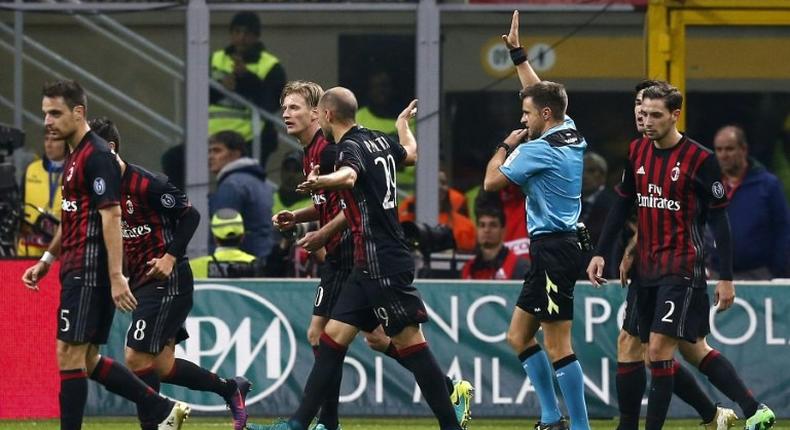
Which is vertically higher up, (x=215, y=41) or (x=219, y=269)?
(x=215, y=41)

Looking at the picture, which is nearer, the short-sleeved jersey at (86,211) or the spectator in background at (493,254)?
the short-sleeved jersey at (86,211)

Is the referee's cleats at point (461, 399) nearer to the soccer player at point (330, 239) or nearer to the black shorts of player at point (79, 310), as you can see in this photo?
the soccer player at point (330, 239)

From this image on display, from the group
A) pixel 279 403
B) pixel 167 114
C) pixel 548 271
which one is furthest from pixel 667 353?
pixel 167 114

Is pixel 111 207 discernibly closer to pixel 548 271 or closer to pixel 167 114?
pixel 548 271

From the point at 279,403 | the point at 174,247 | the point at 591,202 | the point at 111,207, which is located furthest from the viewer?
the point at 591,202

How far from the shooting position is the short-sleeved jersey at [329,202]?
1020 centimetres

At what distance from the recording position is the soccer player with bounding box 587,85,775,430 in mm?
9656

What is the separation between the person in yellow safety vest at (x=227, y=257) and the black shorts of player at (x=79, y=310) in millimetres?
3670

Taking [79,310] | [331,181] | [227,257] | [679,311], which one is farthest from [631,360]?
[227,257]

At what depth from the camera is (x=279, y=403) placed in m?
12.3

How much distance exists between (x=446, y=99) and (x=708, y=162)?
217 inches

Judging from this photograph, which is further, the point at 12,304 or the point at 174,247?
the point at 12,304

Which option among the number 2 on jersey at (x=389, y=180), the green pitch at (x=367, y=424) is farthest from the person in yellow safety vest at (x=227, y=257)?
the number 2 on jersey at (x=389, y=180)

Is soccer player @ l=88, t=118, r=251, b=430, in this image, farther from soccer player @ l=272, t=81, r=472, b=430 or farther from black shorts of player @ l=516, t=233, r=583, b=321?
black shorts of player @ l=516, t=233, r=583, b=321
